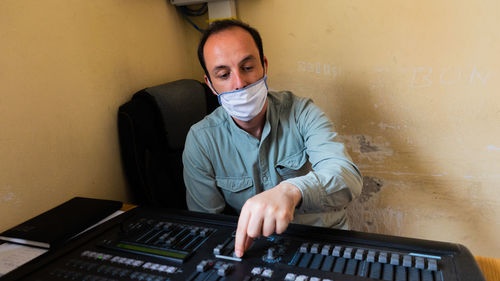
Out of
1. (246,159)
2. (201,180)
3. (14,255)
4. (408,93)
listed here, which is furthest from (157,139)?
(408,93)

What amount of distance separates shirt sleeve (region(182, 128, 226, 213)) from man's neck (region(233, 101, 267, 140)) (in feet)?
0.55

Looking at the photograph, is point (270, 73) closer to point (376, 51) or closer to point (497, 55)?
point (376, 51)

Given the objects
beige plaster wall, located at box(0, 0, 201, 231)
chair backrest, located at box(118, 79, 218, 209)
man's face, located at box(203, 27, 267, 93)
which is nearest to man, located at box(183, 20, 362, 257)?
man's face, located at box(203, 27, 267, 93)

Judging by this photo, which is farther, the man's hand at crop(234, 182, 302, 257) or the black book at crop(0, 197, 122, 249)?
the black book at crop(0, 197, 122, 249)

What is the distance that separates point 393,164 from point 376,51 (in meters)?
0.53

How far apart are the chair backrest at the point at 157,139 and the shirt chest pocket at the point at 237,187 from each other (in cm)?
26

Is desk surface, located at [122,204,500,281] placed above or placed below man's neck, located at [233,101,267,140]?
below

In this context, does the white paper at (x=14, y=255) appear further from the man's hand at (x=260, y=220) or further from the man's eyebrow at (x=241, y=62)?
the man's eyebrow at (x=241, y=62)

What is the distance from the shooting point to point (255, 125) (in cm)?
124

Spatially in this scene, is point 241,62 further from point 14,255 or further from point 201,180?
point 14,255

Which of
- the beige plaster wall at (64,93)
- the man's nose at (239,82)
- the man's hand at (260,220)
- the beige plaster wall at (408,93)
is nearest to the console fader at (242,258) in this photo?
the man's hand at (260,220)

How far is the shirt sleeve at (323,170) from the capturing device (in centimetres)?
76

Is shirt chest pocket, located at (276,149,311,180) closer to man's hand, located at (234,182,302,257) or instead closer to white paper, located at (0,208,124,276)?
man's hand, located at (234,182,302,257)

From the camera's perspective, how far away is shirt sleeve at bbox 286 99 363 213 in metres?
0.76
